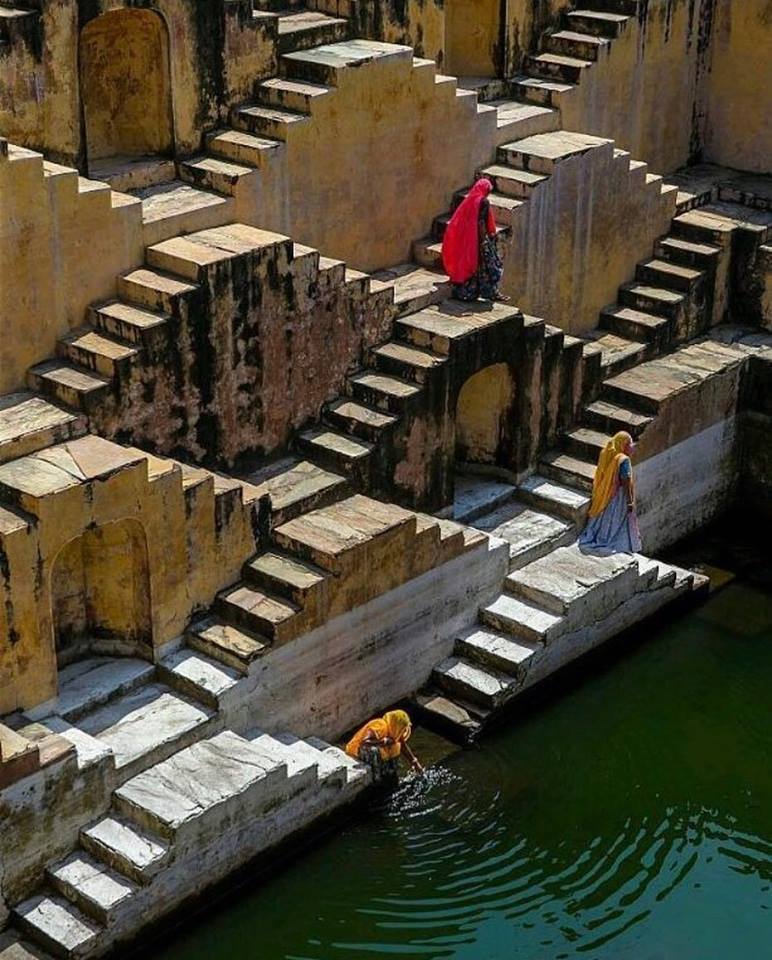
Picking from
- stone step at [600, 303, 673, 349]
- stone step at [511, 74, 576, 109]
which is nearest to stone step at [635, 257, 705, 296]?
stone step at [600, 303, 673, 349]

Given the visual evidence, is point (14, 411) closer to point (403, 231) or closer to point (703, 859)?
point (403, 231)

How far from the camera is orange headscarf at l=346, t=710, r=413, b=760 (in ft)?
43.8

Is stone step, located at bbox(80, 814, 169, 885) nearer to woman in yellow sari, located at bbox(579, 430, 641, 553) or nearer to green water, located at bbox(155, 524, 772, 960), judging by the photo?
green water, located at bbox(155, 524, 772, 960)

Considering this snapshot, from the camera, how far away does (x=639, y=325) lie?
17828 millimetres

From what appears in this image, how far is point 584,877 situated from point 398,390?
434cm

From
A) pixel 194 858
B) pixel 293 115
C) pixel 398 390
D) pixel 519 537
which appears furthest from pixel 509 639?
pixel 293 115

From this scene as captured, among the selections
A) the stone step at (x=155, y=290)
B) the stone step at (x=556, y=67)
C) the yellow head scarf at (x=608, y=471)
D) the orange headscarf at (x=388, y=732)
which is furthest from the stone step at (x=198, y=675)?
the stone step at (x=556, y=67)

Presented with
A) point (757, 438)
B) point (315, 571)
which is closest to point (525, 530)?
point (315, 571)

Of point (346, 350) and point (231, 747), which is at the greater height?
point (346, 350)

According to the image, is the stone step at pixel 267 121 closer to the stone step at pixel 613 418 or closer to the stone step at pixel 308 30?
the stone step at pixel 308 30

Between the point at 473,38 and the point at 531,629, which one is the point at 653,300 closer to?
the point at 473,38

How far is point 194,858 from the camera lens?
12070mm

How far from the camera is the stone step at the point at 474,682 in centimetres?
1444

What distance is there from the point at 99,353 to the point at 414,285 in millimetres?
3816
